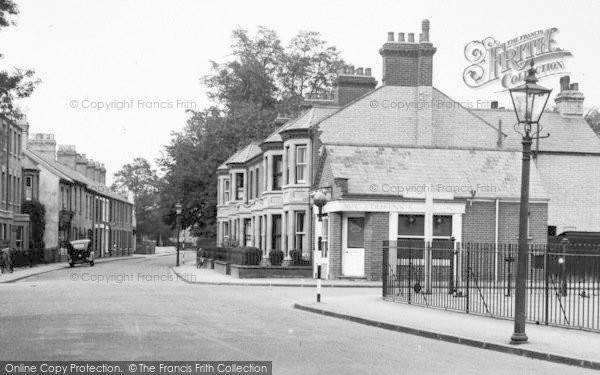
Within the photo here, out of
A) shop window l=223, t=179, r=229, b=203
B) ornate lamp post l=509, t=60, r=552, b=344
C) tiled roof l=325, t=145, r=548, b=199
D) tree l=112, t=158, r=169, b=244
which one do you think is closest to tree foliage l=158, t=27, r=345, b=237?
shop window l=223, t=179, r=229, b=203

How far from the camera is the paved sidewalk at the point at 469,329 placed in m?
12.8

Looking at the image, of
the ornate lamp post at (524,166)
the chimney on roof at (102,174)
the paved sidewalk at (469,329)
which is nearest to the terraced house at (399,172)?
the paved sidewalk at (469,329)

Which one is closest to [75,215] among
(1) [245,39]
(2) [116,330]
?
(1) [245,39]

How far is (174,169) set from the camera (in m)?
60.2

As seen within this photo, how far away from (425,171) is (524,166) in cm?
2067

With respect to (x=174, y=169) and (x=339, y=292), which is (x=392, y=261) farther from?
(x=174, y=169)

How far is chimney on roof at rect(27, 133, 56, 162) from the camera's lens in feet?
228

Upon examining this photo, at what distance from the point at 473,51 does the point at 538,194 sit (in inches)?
361

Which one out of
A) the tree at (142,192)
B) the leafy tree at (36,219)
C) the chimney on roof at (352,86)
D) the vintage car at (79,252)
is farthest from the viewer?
the tree at (142,192)

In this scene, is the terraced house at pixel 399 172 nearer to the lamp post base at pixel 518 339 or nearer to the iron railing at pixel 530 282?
the iron railing at pixel 530 282

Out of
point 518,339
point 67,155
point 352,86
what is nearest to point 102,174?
point 67,155

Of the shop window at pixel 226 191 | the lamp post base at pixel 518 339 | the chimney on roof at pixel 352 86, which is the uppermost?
the chimney on roof at pixel 352 86

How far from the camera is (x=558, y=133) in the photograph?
4619cm

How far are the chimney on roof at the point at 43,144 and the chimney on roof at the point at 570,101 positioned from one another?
3995cm
